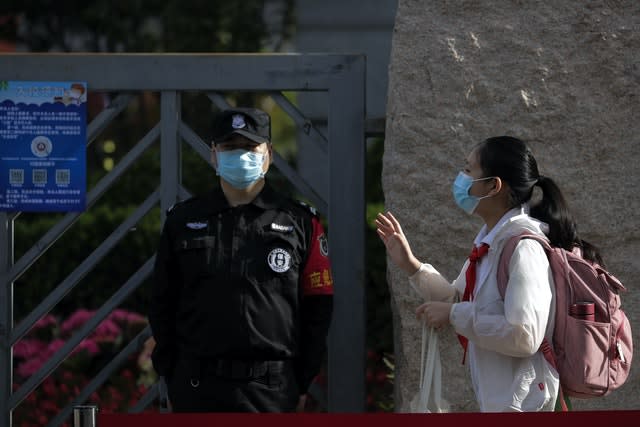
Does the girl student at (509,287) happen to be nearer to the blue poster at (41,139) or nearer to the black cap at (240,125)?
the black cap at (240,125)

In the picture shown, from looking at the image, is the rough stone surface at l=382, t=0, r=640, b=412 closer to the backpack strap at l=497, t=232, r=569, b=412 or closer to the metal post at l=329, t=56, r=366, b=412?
the metal post at l=329, t=56, r=366, b=412

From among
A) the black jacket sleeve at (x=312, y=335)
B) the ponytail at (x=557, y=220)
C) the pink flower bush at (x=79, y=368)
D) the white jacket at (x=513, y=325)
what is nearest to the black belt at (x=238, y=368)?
the black jacket sleeve at (x=312, y=335)

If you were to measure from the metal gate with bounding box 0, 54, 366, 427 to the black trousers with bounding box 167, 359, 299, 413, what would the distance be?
2.34 feet

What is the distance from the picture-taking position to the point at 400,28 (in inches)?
159

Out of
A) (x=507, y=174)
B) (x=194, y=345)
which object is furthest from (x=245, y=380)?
(x=507, y=174)

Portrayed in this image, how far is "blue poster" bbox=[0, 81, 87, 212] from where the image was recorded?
14.4 ft

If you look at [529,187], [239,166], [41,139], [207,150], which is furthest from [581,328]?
[41,139]

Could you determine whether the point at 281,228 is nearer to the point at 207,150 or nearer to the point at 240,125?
the point at 240,125

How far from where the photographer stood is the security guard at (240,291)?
3.54m

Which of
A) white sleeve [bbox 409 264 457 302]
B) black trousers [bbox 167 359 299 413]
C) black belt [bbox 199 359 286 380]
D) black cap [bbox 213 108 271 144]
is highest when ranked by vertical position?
black cap [bbox 213 108 271 144]

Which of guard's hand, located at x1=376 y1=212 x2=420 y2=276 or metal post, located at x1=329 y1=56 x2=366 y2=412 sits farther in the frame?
metal post, located at x1=329 y1=56 x2=366 y2=412

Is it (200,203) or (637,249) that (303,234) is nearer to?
(200,203)

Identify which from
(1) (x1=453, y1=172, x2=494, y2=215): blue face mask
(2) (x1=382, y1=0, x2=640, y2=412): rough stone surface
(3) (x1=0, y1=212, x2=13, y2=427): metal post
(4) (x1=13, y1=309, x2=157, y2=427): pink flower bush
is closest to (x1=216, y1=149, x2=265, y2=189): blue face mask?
(2) (x1=382, y1=0, x2=640, y2=412): rough stone surface

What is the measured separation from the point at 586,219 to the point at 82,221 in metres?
4.44
